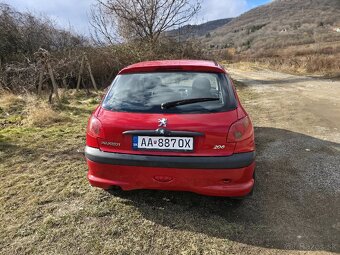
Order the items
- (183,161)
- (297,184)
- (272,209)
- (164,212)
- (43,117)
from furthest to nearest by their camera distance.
Answer: (43,117)
(297,184)
(272,209)
(164,212)
(183,161)

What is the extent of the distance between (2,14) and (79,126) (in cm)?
1205

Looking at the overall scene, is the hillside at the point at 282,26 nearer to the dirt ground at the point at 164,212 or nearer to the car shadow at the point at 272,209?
the dirt ground at the point at 164,212

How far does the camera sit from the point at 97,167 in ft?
12.1

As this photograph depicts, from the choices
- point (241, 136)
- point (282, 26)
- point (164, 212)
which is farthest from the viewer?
point (282, 26)

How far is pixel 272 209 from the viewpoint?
3.96 meters

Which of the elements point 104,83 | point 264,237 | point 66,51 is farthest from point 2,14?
point 264,237

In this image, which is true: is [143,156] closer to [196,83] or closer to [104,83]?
[196,83]

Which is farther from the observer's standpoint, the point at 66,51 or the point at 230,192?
the point at 66,51

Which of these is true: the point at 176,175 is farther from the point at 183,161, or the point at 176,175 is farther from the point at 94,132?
the point at 94,132

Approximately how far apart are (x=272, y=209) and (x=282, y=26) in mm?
119631

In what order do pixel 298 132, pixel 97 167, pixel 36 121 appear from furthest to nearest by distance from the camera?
pixel 36 121 < pixel 298 132 < pixel 97 167

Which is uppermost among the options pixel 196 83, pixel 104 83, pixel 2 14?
pixel 2 14

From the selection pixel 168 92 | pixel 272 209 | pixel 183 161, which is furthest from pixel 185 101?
pixel 272 209

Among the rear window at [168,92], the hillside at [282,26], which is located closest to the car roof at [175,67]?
the rear window at [168,92]
